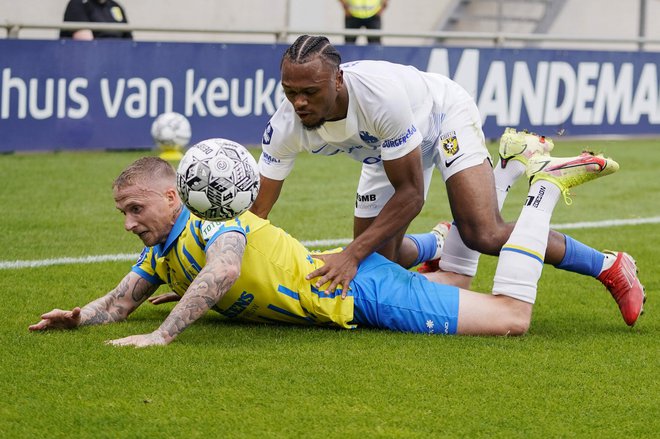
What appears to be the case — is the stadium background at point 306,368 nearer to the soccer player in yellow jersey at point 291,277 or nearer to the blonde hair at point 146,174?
the soccer player in yellow jersey at point 291,277

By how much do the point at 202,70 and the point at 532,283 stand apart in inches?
346

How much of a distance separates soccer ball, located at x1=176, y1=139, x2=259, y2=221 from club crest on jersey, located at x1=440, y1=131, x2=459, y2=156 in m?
1.43

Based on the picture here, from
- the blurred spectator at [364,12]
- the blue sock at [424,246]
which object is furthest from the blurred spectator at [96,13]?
the blue sock at [424,246]

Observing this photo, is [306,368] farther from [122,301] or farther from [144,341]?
[122,301]

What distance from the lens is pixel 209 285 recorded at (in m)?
5.63

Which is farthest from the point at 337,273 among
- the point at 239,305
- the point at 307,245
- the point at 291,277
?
the point at 307,245

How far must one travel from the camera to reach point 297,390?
16.7 ft

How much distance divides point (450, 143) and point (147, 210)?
6.18 ft

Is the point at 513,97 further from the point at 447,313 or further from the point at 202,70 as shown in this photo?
the point at 447,313

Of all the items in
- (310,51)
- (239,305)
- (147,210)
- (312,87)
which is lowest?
(239,305)

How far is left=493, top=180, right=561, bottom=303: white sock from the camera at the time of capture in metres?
6.20

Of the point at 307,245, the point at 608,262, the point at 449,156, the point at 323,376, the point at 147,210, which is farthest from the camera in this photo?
the point at 307,245

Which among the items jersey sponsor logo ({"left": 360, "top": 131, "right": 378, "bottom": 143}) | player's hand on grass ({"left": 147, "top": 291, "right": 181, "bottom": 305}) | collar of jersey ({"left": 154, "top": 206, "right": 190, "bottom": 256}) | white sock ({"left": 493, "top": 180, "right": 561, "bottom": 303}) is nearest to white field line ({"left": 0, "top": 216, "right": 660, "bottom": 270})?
player's hand on grass ({"left": 147, "top": 291, "right": 181, "bottom": 305})

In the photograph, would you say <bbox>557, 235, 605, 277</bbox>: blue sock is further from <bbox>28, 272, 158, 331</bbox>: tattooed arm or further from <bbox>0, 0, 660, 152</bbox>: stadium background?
<bbox>0, 0, 660, 152</bbox>: stadium background
